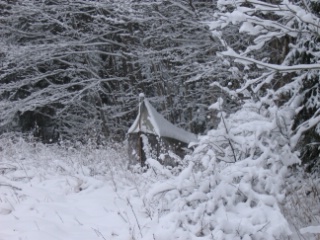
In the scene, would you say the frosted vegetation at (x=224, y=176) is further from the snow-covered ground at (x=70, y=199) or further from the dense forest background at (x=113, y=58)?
the dense forest background at (x=113, y=58)

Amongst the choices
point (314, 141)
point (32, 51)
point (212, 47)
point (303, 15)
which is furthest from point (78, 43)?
point (303, 15)

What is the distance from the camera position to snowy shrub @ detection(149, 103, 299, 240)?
354 cm

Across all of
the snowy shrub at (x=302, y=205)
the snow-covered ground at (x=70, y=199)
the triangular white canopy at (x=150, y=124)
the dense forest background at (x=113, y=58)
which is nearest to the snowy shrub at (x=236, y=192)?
the snowy shrub at (x=302, y=205)

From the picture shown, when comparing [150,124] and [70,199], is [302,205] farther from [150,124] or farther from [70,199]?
[150,124]

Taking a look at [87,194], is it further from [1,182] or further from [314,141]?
[314,141]

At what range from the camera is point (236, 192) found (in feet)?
12.9

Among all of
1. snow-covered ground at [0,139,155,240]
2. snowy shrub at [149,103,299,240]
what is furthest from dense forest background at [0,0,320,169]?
snowy shrub at [149,103,299,240]

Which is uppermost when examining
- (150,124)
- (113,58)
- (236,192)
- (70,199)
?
(236,192)

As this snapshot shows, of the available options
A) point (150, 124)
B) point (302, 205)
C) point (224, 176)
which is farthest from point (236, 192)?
point (150, 124)

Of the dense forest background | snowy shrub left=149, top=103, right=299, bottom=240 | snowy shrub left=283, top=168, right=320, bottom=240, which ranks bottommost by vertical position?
the dense forest background

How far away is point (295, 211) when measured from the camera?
4.16 m

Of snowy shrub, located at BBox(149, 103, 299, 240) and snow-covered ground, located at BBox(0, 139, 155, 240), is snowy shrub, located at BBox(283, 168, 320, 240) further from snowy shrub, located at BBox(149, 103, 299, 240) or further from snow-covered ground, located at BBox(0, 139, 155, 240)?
snow-covered ground, located at BBox(0, 139, 155, 240)

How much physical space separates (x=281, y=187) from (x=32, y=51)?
39.3 feet

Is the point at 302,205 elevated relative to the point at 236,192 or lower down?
lower down
